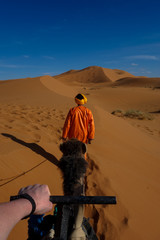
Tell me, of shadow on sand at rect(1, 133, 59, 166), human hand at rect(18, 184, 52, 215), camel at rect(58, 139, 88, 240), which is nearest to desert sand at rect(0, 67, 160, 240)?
shadow on sand at rect(1, 133, 59, 166)

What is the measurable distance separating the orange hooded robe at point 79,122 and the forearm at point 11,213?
2730mm

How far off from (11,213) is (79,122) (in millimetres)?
2849

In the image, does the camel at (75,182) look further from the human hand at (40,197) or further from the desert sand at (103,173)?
the desert sand at (103,173)

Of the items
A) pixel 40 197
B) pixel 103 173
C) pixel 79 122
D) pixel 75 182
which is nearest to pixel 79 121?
pixel 79 122

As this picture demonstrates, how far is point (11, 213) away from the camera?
0.91 m

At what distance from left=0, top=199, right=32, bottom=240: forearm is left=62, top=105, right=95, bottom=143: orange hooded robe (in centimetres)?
273

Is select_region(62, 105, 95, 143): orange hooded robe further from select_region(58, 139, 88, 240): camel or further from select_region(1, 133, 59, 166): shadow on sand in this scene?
select_region(58, 139, 88, 240): camel

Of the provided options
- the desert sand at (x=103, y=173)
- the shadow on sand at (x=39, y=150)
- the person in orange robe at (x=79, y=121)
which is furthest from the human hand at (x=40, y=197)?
the shadow on sand at (x=39, y=150)

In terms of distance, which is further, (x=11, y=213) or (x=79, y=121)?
(x=79, y=121)

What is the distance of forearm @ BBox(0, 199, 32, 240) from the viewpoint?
2.80 feet

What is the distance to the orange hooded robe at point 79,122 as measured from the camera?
12.1 feet

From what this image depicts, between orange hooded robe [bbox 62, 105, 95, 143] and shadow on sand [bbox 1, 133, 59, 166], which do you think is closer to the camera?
orange hooded robe [bbox 62, 105, 95, 143]

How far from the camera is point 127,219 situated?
2.88 m

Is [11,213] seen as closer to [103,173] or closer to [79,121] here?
[79,121]
